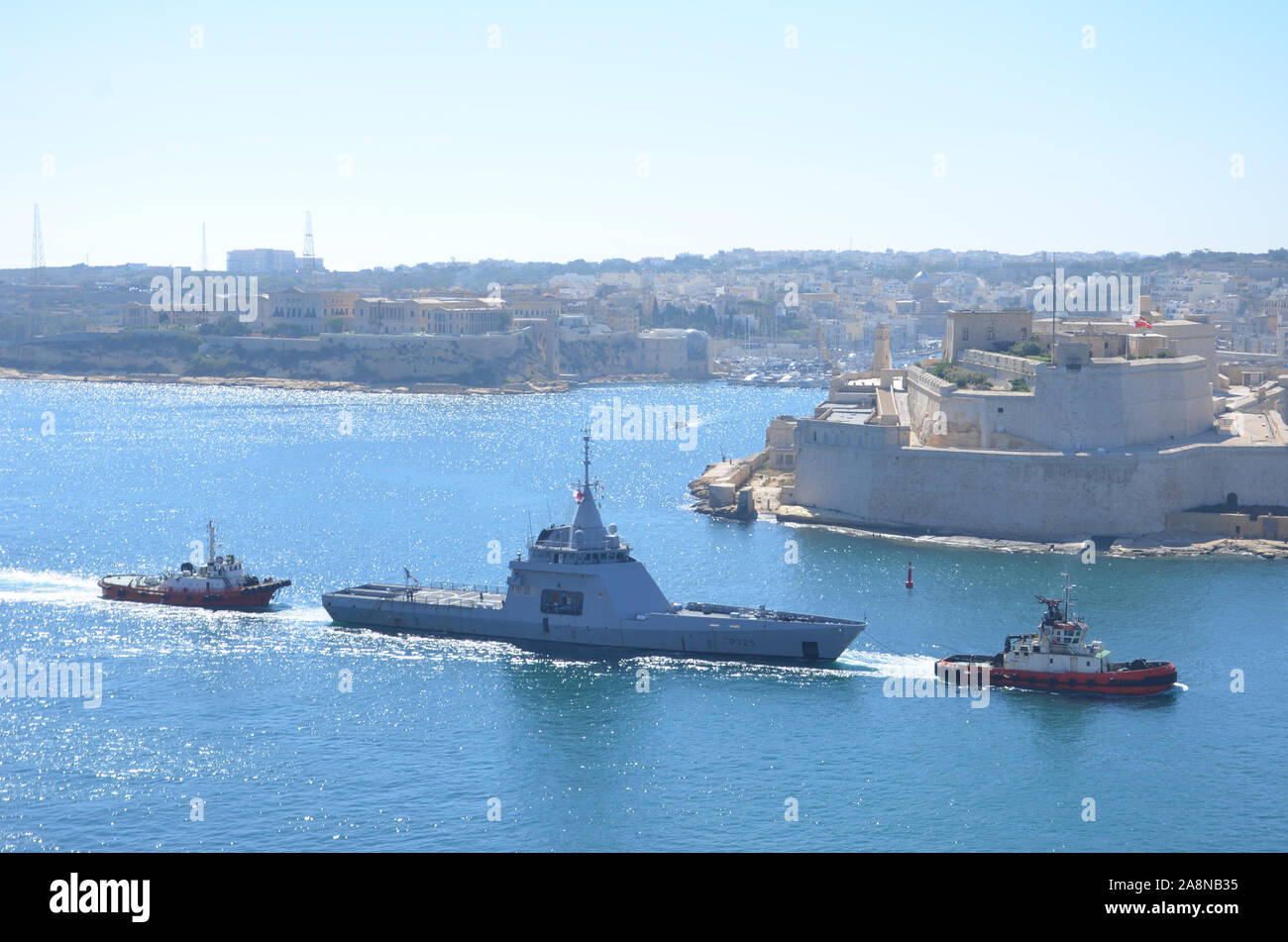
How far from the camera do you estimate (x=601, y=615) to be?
29.5 meters

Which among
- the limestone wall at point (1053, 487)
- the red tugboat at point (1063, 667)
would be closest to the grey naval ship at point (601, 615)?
the red tugboat at point (1063, 667)

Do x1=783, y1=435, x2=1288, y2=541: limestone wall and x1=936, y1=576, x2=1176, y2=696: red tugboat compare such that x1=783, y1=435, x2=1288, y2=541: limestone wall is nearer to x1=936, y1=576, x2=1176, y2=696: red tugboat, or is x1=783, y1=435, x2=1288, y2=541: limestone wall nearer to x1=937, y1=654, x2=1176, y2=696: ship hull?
x1=936, y1=576, x2=1176, y2=696: red tugboat

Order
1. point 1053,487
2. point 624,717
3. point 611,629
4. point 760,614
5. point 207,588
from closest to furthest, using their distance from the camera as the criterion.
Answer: point 624,717 < point 760,614 < point 611,629 < point 207,588 < point 1053,487

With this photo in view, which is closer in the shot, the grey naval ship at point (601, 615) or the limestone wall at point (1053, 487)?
the grey naval ship at point (601, 615)

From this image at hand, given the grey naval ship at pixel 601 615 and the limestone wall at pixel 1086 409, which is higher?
the limestone wall at pixel 1086 409

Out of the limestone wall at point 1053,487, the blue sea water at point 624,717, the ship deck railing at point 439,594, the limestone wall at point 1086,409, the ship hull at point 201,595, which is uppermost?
the limestone wall at point 1086,409

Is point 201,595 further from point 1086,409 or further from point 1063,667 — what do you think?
point 1086,409

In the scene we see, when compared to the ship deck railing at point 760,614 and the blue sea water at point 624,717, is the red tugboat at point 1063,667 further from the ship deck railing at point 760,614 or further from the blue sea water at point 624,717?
the ship deck railing at point 760,614

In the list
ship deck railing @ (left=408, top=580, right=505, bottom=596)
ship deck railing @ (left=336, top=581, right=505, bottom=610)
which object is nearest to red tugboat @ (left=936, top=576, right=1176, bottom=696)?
ship deck railing @ (left=336, top=581, right=505, bottom=610)

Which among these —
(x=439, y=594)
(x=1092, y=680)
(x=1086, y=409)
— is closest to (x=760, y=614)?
(x=1092, y=680)

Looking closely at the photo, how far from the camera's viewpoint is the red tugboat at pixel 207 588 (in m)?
33.3

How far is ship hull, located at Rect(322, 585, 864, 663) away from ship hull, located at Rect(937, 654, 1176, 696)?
2674 millimetres

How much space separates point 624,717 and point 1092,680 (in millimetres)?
8434
